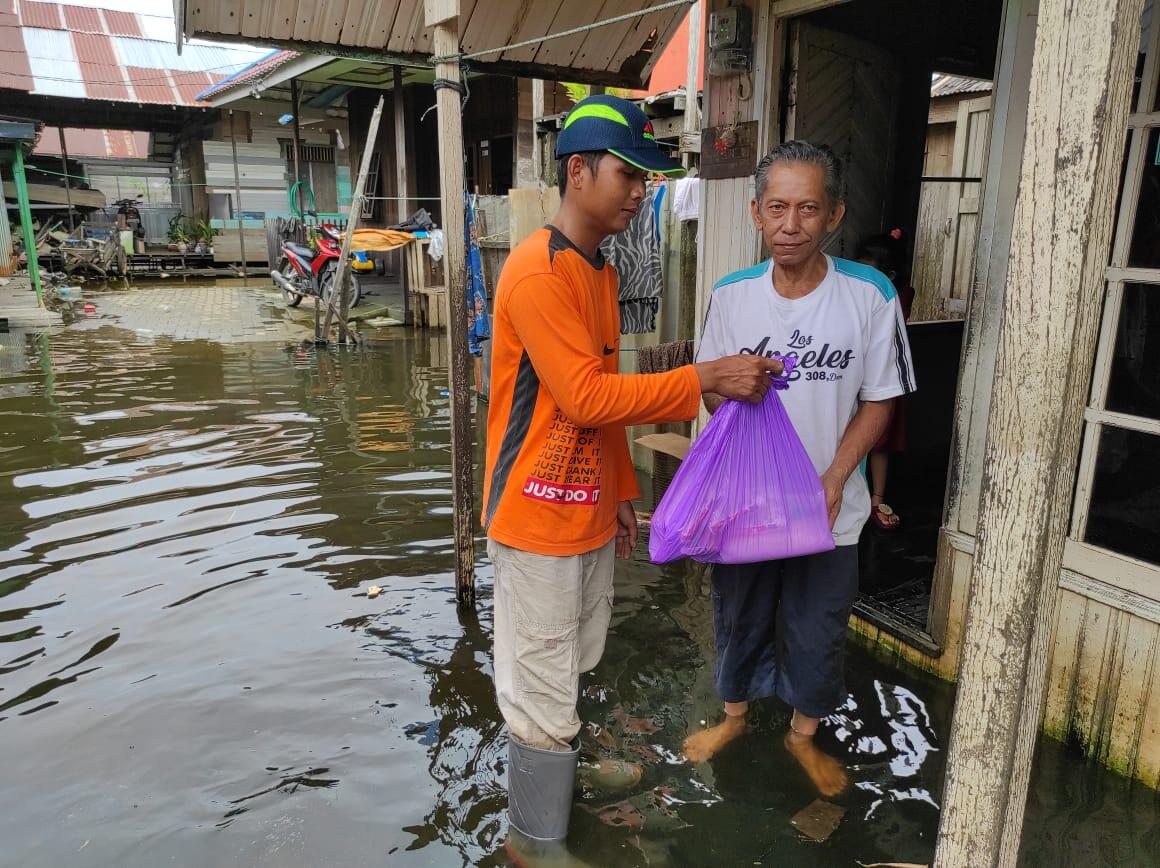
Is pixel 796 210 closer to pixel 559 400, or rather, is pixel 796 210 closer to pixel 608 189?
pixel 608 189

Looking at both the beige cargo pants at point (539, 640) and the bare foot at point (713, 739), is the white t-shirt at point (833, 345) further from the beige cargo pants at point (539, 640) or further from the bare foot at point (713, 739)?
the bare foot at point (713, 739)

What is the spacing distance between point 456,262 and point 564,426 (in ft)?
5.87

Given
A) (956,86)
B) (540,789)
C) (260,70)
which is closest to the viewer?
(540,789)

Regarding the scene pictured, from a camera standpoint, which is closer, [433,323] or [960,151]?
[960,151]

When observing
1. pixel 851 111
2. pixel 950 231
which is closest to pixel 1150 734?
pixel 851 111

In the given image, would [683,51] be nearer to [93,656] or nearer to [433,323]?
[433,323]

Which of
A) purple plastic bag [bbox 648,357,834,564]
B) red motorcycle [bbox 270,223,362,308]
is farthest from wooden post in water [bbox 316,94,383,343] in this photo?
purple plastic bag [bbox 648,357,834,564]

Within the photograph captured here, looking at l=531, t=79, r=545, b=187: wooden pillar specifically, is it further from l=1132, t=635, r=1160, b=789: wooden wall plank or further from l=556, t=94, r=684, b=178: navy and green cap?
l=1132, t=635, r=1160, b=789: wooden wall plank

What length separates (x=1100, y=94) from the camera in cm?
126

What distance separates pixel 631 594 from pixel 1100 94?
3.44 metres

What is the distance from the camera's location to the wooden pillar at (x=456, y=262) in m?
3.47

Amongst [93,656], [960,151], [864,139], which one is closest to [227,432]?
[93,656]

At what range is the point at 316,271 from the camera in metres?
13.1

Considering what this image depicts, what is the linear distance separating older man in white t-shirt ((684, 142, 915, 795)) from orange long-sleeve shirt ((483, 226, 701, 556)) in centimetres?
46
